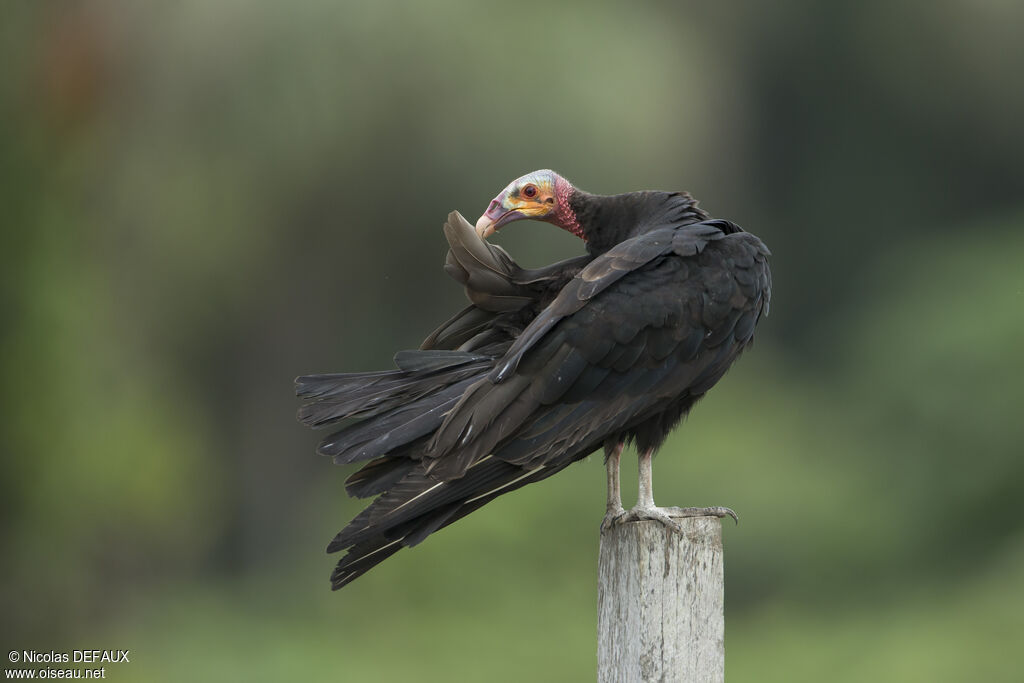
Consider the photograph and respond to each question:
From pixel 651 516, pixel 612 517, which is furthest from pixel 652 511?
pixel 612 517

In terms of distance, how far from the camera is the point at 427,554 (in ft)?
28.3

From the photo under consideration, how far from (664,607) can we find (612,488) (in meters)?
0.49

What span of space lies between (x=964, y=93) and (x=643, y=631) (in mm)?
11280

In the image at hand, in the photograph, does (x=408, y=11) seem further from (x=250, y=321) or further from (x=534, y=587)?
(x=534, y=587)

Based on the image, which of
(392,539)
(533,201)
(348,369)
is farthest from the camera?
(348,369)

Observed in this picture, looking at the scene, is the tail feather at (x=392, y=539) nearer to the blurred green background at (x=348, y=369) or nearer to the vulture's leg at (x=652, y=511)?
the vulture's leg at (x=652, y=511)

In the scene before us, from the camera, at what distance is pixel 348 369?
9.34 meters

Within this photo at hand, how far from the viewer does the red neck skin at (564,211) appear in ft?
12.9

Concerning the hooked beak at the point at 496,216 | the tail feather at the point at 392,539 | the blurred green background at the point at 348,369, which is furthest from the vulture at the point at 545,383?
the blurred green background at the point at 348,369

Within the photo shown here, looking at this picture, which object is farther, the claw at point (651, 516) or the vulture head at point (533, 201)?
the vulture head at point (533, 201)

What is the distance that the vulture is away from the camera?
307cm

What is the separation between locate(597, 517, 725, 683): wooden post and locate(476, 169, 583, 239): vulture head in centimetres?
116

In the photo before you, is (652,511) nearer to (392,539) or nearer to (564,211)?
(392,539)

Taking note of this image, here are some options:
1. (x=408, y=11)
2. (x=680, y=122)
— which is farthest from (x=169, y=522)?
(x=680, y=122)
